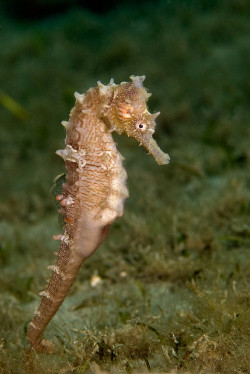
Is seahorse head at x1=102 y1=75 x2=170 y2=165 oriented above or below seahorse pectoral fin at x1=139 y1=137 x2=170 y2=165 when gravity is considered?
above

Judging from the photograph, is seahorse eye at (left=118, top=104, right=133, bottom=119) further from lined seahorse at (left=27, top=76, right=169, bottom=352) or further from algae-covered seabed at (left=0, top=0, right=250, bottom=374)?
algae-covered seabed at (left=0, top=0, right=250, bottom=374)

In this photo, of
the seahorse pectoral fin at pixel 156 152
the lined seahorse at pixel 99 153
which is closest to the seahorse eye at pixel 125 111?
the lined seahorse at pixel 99 153

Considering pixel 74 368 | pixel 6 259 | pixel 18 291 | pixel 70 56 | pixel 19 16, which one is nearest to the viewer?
pixel 74 368

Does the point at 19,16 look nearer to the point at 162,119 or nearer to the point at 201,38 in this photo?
the point at 201,38

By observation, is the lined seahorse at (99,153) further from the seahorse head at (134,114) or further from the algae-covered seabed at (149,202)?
the algae-covered seabed at (149,202)

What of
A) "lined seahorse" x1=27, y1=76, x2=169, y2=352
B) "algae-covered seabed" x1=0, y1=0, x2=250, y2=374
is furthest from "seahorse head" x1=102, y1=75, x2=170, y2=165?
"algae-covered seabed" x1=0, y1=0, x2=250, y2=374

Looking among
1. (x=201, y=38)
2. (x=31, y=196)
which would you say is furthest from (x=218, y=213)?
(x=201, y=38)
